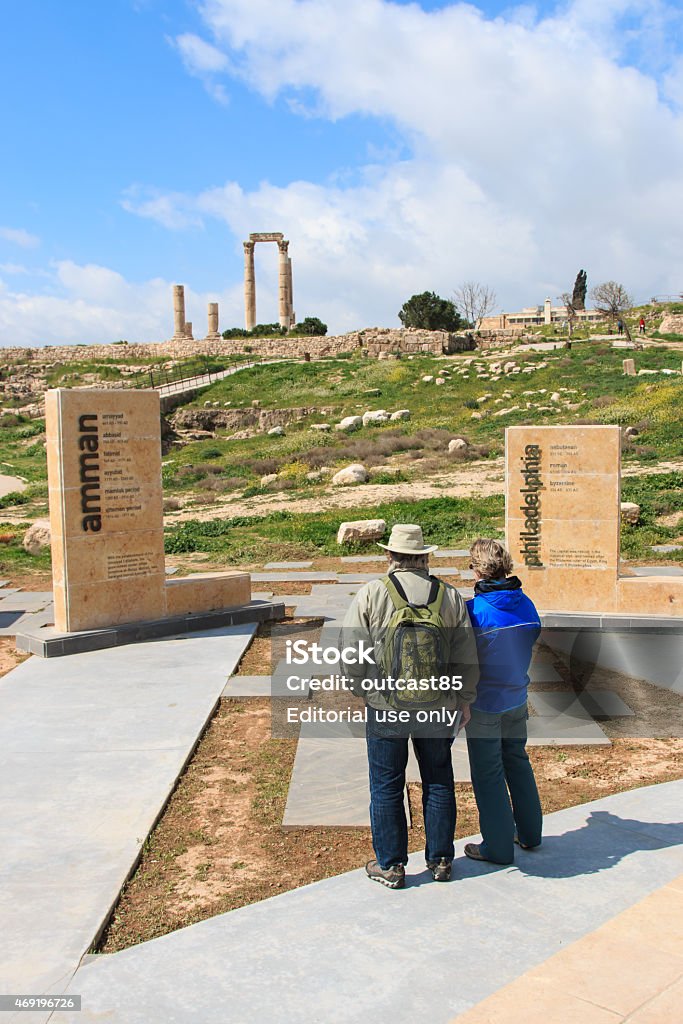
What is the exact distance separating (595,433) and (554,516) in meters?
0.92

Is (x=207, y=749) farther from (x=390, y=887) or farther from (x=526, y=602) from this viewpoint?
(x=526, y=602)

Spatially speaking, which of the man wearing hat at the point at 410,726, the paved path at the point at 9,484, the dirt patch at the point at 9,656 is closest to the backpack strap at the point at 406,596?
the man wearing hat at the point at 410,726

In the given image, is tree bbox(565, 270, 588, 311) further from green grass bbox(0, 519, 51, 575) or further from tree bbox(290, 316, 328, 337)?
green grass bbox(0, 519, 51, 575)

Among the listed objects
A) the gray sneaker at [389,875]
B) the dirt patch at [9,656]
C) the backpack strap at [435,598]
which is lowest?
the gray sneaker at [389,875]

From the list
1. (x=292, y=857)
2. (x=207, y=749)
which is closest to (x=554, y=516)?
(x=207, y=749)

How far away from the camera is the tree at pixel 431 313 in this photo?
61.0m

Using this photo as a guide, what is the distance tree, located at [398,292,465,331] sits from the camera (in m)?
61.0

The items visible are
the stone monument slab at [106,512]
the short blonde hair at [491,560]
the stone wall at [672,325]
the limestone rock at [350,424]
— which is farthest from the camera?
the stone wall at [672,325]

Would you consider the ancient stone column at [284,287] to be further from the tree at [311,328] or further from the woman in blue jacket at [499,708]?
the woman in blue jacket at [499,708]

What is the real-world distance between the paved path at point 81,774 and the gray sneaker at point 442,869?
147cm

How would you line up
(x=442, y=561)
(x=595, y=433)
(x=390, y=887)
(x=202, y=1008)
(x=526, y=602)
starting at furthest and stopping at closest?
(x=442, y=561) → (x=595, y=433) → (x=526, y=602) → (x=390, y=887) → (x=202, y=1008)

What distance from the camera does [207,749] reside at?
6.36 metres

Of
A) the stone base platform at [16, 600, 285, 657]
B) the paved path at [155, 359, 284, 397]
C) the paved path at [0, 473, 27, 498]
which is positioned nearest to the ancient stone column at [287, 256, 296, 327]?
the paved path at [155, 359, 284, 397]

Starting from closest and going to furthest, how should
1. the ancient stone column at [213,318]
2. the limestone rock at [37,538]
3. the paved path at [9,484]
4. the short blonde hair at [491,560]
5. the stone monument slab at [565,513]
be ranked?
the short blonde hair at [491,560], the stone monument slab at [565,513], the limestone rock at [37,538], the paved path at [9,484], the ancient stone column at [213,318]
